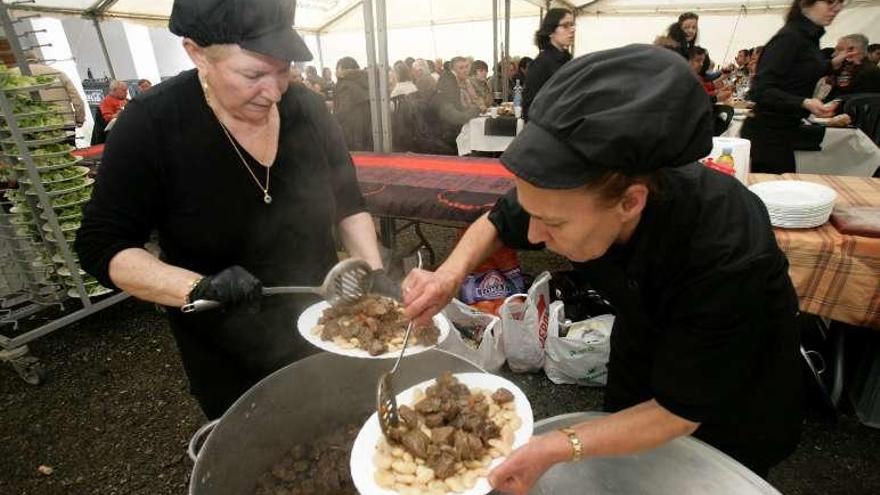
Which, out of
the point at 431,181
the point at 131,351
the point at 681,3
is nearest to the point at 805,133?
the point at 431,181

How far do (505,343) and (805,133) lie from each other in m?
3.41

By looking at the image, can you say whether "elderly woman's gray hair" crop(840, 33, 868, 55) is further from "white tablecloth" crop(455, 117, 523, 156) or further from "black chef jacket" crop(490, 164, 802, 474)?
"black chef jacket" crop(490, 164, 802, 474)

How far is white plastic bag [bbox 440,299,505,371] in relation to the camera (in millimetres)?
3170

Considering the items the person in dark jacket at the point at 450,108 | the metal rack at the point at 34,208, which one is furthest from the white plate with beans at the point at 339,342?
the person in dark jacket at the point at 450,108

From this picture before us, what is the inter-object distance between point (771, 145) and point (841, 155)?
1.67 metres

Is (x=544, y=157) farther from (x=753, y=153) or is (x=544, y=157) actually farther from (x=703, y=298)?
(x=753, y=153)

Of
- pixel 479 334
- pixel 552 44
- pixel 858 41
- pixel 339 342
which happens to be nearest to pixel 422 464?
pixel 339 342

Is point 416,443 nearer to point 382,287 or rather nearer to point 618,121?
point 382,287

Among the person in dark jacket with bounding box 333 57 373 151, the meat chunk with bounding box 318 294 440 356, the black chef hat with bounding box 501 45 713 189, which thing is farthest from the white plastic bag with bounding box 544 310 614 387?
the person in dark jacket with bounding box 333 57 373 151

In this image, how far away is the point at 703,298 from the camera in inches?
40.7

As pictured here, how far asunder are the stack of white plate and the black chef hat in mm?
1875

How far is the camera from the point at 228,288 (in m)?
1.41

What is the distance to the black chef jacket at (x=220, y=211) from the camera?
59.4 inches

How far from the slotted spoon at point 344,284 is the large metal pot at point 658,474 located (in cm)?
85
